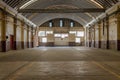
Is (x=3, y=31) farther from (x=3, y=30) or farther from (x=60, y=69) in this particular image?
(x=60, y=69)

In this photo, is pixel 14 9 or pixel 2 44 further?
pixel 14 9

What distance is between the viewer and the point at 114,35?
1320 inches

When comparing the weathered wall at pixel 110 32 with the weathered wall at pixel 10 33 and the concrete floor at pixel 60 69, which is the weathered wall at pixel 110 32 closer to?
the weathered wall at pixel 10 33

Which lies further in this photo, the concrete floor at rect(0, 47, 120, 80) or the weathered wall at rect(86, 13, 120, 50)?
the weathered wall at rect(86, 13, 120, 50)

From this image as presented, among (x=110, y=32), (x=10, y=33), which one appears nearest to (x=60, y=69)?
(x=10, y=33)

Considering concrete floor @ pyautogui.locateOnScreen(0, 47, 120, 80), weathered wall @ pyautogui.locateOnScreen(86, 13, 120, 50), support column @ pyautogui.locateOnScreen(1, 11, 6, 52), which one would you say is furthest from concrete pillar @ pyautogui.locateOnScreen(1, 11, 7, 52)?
weathered wall @ pyautogui.locateOnScreen(86, 13, 120, 50)

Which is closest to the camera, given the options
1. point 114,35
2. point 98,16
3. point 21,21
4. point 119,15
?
point 119,15

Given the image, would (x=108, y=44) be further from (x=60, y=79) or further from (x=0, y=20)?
(x=60, y=79)

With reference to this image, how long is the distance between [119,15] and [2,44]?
1485 cm

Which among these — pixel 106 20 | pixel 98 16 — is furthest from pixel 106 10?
pixel 98 16

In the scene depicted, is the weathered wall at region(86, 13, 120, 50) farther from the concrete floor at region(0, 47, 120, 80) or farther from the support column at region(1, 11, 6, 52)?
the concrete floor at region(0, 47, 120, 80)

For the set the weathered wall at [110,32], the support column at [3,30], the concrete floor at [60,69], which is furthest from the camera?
the weathered wall at [110,32]

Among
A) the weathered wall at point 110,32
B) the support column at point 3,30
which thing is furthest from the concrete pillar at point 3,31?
the weathered wall at point 110,32

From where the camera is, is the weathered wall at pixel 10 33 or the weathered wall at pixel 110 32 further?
the weathered wall at pixel 110 32
